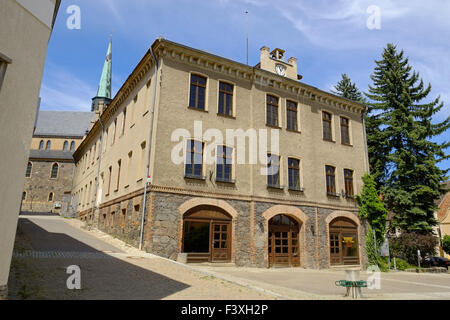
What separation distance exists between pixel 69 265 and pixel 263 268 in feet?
32.5

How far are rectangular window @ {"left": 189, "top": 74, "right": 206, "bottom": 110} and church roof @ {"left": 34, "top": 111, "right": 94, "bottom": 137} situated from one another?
43.6m

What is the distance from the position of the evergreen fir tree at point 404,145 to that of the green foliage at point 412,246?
152 centimetres

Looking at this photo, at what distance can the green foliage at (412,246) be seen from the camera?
960 inches

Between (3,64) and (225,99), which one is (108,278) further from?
(225,99)

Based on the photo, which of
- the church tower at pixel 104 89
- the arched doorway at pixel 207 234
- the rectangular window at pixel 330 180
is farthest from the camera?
the church tower at pixel 104 89

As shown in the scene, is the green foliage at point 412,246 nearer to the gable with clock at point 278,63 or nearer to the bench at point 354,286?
the gable with clock at point 278,63

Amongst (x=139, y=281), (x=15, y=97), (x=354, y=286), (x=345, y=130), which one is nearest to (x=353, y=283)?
(x=354, y=286)

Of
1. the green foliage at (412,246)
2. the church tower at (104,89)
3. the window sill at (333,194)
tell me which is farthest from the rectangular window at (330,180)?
the church tower at (104,89)

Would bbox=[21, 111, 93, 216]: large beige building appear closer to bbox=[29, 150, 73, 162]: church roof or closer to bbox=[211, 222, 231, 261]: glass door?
bbox=[29, 150, 73, 162]: church roof

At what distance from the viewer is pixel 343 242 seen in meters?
21.0

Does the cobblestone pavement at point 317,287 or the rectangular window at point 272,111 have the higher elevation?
the rectangular window at point 272,111

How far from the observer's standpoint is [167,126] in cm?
1639
